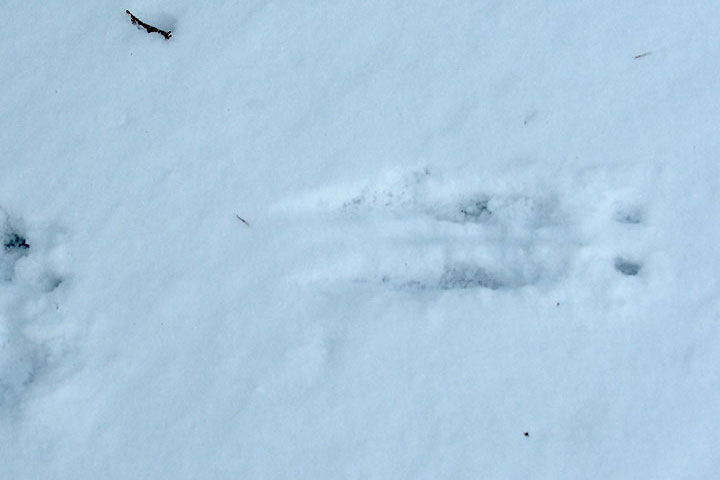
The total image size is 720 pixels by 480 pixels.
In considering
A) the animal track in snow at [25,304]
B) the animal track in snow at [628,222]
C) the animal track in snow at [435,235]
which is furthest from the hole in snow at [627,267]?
the animal track in snow at [25,304]

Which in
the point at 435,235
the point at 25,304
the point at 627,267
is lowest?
the point at 627,267

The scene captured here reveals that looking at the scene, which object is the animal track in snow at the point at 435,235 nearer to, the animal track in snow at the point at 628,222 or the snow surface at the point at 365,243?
the snow surface at the point at 365,243

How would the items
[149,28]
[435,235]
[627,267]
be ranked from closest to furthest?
[627,267] < [435,235] < [149,28]

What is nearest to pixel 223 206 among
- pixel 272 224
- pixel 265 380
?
pixel 272 224

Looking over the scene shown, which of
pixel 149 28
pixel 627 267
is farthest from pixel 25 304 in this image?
pixel 627 267

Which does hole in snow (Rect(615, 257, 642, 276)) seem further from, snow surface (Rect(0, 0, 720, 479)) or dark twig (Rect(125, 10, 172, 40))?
dark twig (Rect(125, 10, 172, 40))

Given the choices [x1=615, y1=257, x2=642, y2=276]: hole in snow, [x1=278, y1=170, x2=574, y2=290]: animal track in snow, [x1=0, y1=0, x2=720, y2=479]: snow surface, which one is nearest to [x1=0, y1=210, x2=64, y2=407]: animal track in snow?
[x1=0, y1=0, x2=720, y2=479]: snow surface

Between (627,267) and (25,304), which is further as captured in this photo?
(25,304)

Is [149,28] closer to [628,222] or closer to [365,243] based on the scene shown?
[365,243]
